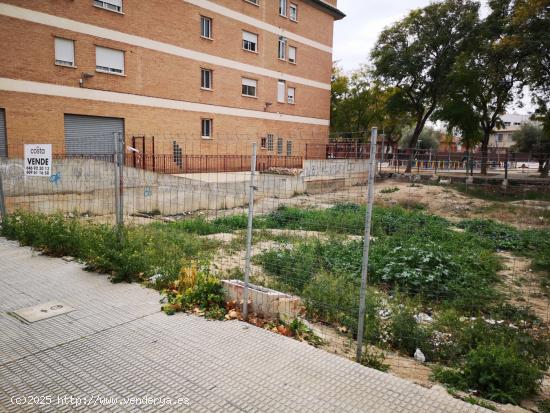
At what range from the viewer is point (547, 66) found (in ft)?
70.1

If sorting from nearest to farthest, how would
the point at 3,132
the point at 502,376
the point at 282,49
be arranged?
the point at 502,376
the point at 3,132
the point at 282,49

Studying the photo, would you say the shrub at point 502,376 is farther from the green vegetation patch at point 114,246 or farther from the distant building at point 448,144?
the distant building at point 448,144

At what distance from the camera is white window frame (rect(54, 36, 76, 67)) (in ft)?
Result: 57.2

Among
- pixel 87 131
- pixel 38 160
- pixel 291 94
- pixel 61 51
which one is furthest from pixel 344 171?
pixel 291 94

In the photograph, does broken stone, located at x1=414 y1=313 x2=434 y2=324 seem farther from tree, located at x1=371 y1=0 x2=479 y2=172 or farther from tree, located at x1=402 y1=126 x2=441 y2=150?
tree, located at x1=402 y1=126 x2=441 y2=150

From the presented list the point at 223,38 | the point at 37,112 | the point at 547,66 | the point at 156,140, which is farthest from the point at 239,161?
the point at 547,66

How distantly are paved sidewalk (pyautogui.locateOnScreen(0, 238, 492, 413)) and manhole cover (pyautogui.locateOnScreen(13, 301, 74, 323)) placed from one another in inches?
4.2

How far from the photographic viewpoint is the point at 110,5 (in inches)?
750

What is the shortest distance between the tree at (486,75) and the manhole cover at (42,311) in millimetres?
20253

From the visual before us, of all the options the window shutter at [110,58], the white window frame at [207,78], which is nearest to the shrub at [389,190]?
the white window frame at [207,78]

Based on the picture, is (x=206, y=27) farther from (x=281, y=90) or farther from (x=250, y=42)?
(x=281, y=90)

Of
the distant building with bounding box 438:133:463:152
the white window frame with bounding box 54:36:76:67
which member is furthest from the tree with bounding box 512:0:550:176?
the distant building with bounding box 438:133:463:152

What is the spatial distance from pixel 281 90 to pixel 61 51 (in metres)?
15.8

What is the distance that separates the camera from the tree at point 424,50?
28406mm
